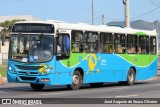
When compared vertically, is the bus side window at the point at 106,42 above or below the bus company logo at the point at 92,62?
above

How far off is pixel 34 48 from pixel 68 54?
1.66 m

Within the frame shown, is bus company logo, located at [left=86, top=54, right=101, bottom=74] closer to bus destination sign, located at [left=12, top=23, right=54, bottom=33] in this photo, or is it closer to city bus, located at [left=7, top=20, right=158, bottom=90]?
city bus, located at [left=7, top=20, right=158, bottom=90]

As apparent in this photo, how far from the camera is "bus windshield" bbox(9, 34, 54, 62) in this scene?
2201cm

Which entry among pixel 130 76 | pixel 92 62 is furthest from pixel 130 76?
pixel 92 62

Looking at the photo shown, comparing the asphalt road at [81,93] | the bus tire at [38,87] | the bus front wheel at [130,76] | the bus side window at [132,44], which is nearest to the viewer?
the asphalt road at [81,93]

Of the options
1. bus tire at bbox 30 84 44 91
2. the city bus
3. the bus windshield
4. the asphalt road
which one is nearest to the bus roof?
the city bus

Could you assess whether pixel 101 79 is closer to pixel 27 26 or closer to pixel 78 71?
pixel 78 71

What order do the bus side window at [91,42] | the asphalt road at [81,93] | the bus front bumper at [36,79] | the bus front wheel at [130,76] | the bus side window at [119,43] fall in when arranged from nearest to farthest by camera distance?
the asphalt road at [81,93] → the bus front bumper at [36,79] → the bus side window at [91,42] → the bus side window at [119,43] → the bus front wheel at [130,76]

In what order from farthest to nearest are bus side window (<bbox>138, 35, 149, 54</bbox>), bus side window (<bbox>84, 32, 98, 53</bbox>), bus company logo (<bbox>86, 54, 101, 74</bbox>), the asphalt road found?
bus side window (<bbox>138, 35, 149, 54</bbox>)
bus company logo (<bbox>86, 54, 101, 74</bbox>)
bus side window (<bbox>84, 32, 98, 53</bbox>)
the asphalt road

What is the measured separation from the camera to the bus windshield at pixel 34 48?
2201 cm

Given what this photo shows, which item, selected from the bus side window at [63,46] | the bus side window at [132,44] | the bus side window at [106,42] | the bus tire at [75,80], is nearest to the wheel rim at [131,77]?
the bus side window at [132,44]

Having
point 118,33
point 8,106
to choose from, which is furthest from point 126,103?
point 118,33

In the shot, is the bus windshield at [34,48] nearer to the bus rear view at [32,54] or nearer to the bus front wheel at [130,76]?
the bus rear view at [32,54]

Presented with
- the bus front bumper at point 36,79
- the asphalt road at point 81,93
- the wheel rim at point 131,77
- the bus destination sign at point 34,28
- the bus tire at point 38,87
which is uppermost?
the bus destination sign at point 34,28
